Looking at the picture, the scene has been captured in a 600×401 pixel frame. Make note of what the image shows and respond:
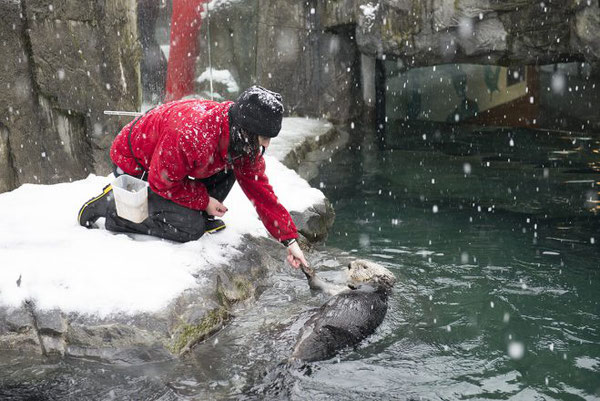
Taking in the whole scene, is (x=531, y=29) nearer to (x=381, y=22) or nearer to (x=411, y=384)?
(x=381, y=22)

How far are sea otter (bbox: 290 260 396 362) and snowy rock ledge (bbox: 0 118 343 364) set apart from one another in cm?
59

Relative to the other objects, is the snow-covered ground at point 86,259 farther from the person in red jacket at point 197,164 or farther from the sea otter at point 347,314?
the sea otter at point 347,314

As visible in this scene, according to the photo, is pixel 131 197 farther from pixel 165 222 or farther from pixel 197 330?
pixel 197 330

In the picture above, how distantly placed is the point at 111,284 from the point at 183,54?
9.92 meters

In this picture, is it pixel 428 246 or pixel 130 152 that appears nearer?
pixel 130 152

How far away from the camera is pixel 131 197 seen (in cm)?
392

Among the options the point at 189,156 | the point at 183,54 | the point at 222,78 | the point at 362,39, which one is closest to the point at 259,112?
the point at 189,156

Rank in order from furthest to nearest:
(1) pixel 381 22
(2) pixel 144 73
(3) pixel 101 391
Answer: (2) pixel 144 73
(1) pixel 381 22
(3) pixel 101 391

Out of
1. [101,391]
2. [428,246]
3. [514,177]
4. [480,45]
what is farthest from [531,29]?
[101,391]

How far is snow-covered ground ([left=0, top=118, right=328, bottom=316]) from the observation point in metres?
3.72

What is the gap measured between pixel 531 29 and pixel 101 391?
23.2 ft

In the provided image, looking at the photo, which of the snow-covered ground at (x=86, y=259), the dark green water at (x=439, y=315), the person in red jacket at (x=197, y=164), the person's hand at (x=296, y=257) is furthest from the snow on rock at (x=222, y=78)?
the person's hand at (x=296, y=257)

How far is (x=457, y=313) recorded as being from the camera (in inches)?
173

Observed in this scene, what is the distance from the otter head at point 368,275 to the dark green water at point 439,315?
0.61ft
